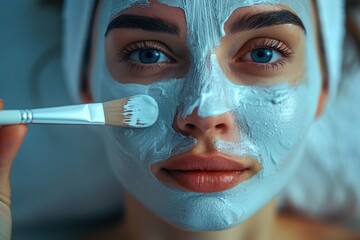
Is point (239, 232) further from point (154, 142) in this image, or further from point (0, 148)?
point (0, 148)

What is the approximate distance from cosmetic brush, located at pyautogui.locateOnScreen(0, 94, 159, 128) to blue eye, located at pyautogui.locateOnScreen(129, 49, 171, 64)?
0.06 metres

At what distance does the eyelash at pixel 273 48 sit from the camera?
87cm

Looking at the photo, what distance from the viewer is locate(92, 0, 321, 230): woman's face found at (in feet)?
2.69

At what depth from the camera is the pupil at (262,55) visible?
0.88 meters

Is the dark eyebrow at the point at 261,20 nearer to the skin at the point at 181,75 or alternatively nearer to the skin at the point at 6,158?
the skin at the point at 181,75

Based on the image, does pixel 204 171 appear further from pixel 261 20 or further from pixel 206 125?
pixel 261 20

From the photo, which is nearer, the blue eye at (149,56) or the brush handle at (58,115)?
the brush handle at (58,115)

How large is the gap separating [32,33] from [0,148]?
1.56ft

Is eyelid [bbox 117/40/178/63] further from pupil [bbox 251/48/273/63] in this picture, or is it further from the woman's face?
pupil [bbox 251/48/273/63]

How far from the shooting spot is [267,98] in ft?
2.81

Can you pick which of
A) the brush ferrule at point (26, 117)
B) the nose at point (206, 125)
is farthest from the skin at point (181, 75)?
the brush ferrule at point (26, 117)

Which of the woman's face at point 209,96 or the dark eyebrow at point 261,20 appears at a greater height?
the dark eyebrow at point 261,20

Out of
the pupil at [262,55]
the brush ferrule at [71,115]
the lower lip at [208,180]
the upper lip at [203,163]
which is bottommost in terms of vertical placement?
the lower lip at [208,180]

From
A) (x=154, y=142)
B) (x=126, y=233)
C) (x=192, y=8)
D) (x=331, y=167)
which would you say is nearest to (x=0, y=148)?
(x=154, y=142)
